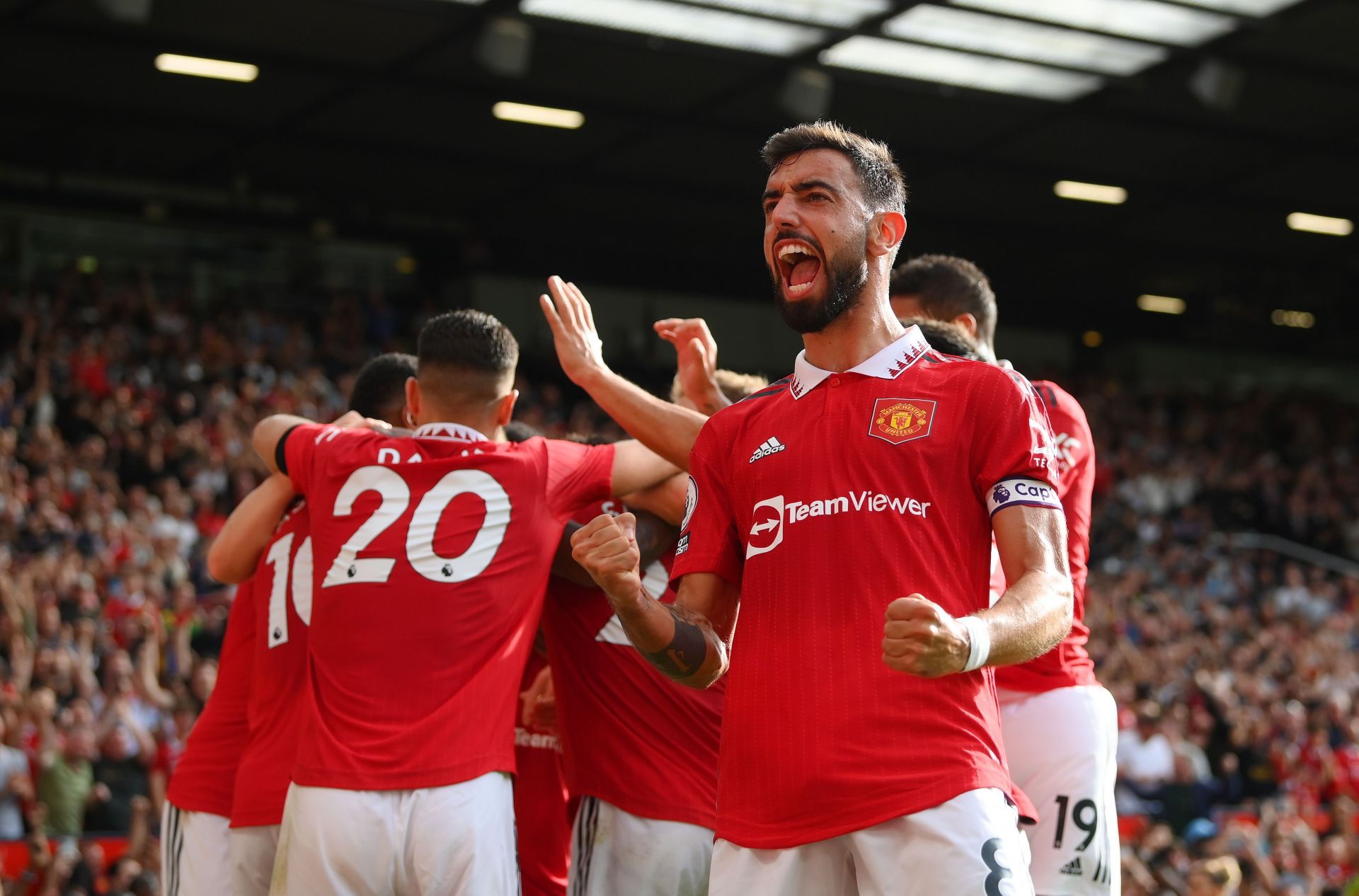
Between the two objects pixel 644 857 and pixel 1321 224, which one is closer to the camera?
pixel 644 857

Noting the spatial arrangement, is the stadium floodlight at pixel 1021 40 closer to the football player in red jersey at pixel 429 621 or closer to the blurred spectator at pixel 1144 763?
the blurred spectator at pixel 1144 763

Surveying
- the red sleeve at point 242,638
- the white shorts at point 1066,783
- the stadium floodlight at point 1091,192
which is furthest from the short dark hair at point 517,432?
the stadium floodlight at point 1091,192

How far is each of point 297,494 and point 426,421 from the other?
27.8 inches

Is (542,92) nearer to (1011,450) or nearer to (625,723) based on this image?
(625,723)

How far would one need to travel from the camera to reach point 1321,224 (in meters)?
25.9

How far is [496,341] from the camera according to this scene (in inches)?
182

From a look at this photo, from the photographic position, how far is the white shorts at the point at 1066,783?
4504mm

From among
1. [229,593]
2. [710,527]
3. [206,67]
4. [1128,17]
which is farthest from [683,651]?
[206,67]

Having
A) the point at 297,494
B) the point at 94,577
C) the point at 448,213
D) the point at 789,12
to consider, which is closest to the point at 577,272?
the point at 448,213

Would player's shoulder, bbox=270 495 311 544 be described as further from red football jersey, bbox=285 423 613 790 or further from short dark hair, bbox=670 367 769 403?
short dark hair, bbox=670 367 769 403

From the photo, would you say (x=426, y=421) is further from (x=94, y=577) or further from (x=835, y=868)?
(x=94, y=577)

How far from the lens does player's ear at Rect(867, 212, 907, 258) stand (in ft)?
11.4

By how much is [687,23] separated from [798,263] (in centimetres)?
1500

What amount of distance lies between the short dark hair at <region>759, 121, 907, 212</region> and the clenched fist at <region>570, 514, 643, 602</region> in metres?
0.98
